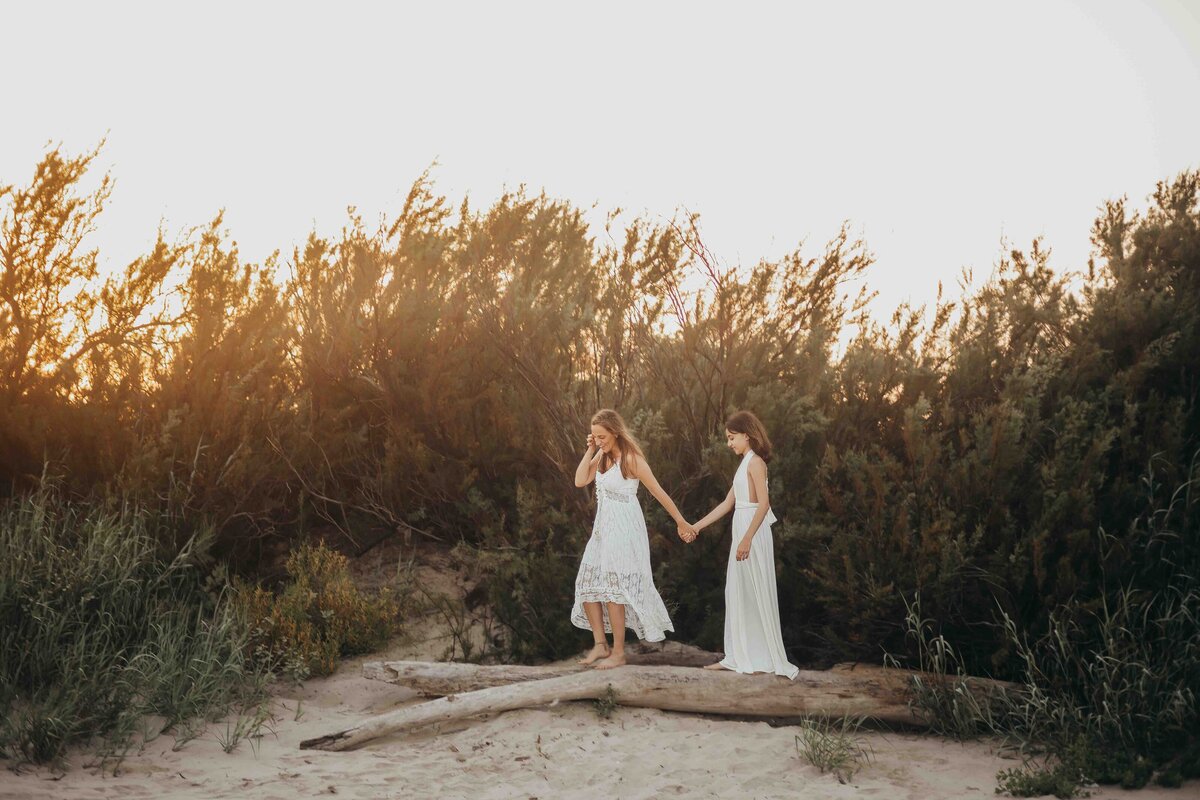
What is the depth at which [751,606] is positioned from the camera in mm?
7383

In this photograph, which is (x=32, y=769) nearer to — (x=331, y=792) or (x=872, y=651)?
(x=331, y=792)

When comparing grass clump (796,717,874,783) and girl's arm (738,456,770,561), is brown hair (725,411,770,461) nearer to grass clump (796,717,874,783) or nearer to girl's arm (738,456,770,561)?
girl's arm (738,456,770,561)

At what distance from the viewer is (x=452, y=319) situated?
1055 cm

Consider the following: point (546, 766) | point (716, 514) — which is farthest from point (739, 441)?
point (546, 766)

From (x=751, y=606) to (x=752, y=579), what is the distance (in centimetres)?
19

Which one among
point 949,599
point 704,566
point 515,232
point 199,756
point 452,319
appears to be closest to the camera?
point 199,756

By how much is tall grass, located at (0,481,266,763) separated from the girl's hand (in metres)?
3.49

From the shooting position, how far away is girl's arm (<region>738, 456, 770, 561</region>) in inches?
285

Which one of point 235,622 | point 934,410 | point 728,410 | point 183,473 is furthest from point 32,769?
point 934,410

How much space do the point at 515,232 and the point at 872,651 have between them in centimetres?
627

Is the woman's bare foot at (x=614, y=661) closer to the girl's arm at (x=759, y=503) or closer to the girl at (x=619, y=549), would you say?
the girl at (x=619, y=549)

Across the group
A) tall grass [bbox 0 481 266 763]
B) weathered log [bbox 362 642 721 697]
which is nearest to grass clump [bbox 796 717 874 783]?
weathered log [bbox 362 642 721 697]

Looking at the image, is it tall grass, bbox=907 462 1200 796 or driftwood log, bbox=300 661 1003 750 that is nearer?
tall grass, bbox=907 462 1200 796

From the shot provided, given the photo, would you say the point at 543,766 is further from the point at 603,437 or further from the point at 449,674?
the point at 603,437
